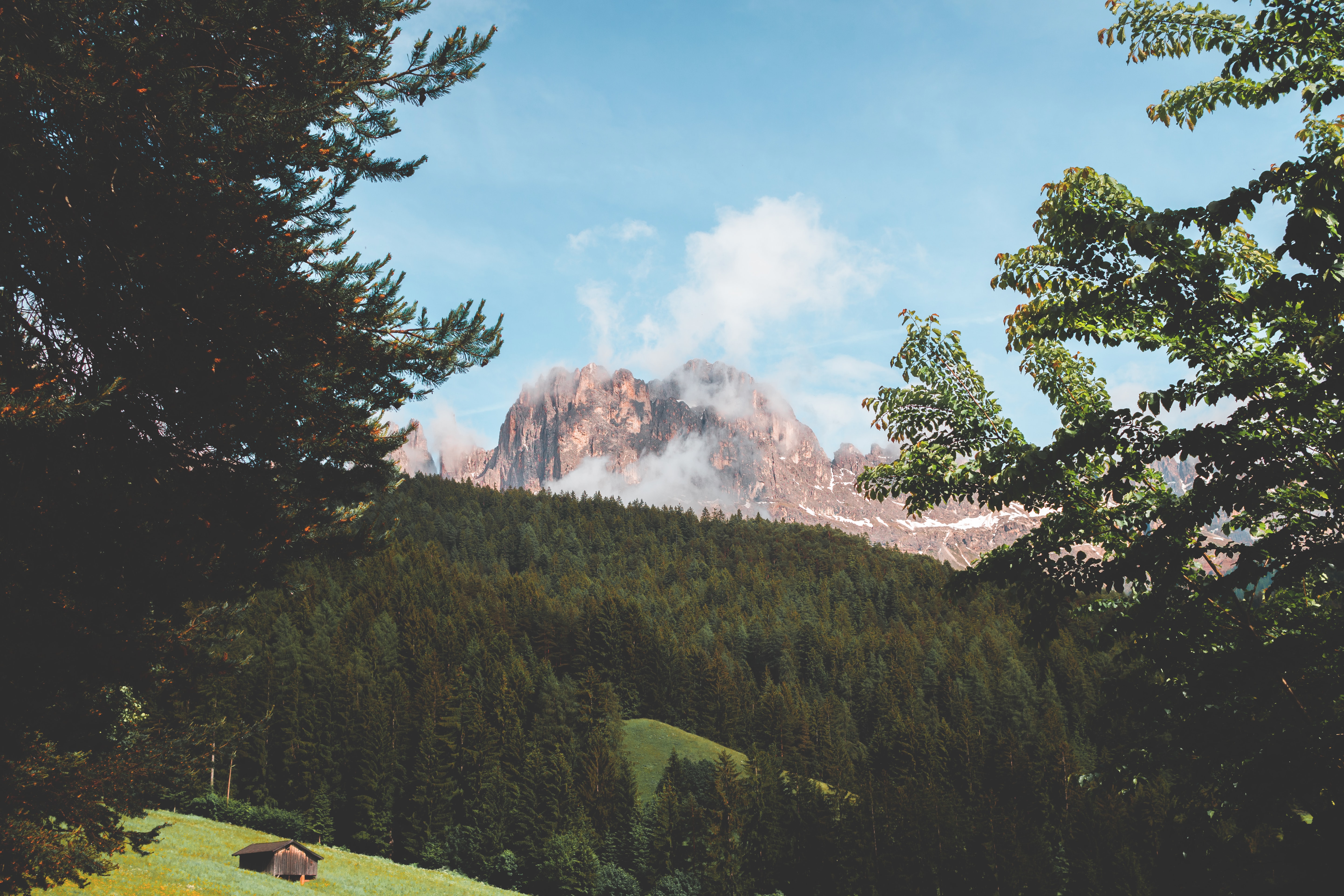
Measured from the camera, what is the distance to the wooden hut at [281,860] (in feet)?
109

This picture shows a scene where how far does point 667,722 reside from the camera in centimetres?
8231

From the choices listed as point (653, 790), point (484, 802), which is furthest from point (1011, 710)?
point (484, 802)

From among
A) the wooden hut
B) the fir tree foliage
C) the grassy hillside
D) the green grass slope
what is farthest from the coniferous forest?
the green grass slope

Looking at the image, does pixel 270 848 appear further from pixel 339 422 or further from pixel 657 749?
pixel 657 749

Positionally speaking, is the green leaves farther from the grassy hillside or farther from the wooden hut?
the wooden hut

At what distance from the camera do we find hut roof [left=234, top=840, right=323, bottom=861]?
112ft

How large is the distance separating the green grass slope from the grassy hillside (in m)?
20.4

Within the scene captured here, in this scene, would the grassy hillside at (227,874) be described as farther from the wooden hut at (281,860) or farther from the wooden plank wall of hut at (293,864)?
the wooden plank wall of hut at (293,864)

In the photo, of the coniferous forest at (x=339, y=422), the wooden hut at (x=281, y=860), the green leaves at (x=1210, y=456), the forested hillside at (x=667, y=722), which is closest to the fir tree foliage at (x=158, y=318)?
the coniferous forest at (x=339, y=422)

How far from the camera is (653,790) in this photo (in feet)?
205

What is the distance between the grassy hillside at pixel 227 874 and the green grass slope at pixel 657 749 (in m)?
20.4

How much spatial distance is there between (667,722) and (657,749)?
34.4 ft

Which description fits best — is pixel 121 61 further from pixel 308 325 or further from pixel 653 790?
pixel 653 790

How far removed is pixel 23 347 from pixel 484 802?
57058 millimetres
